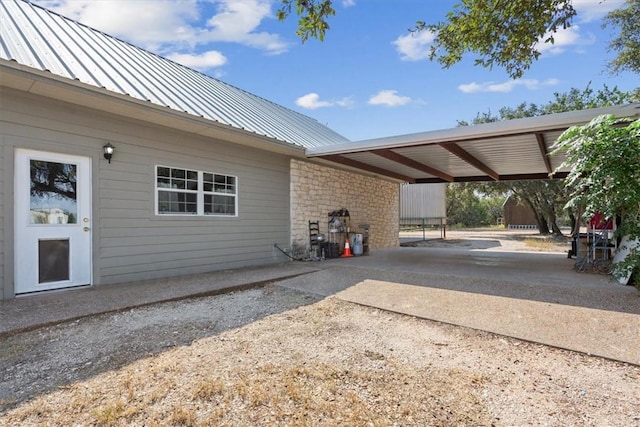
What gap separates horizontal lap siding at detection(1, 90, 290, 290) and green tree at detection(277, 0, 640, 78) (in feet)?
10.6

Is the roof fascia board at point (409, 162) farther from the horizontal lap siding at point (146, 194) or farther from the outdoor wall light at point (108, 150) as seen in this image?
the outdoor wall light at point (108, 150)

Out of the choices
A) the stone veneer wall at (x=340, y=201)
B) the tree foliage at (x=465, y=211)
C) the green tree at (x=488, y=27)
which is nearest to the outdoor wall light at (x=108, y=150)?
the green tree at (x=488, y=27)

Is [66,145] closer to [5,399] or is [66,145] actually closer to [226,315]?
[226,315]

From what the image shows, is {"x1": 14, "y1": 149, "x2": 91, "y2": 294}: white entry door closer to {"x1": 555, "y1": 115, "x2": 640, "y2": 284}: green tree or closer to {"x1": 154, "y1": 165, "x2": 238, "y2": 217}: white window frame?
{"x1": 154, "y1": 165, "x2": 238, "y2": 217}: white window frame

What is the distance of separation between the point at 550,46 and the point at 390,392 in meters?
5.23

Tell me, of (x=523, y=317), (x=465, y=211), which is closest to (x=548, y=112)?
(x=523, y=317)

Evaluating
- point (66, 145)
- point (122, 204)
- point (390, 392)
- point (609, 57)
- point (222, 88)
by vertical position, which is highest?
point (609, 57)

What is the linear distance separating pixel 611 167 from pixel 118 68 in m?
7.44

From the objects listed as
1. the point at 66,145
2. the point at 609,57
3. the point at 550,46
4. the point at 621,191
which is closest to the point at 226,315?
the point at 66,145

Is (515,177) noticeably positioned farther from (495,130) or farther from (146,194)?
→ (146,194)

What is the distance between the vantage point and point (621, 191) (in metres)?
4.49

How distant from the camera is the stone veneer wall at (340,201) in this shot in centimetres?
880

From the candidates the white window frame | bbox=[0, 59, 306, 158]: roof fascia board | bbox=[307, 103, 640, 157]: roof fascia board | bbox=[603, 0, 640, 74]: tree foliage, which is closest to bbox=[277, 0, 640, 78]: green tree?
bbox=[307, 103, 640, 157]: roof fascia board

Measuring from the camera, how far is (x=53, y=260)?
4926mm
